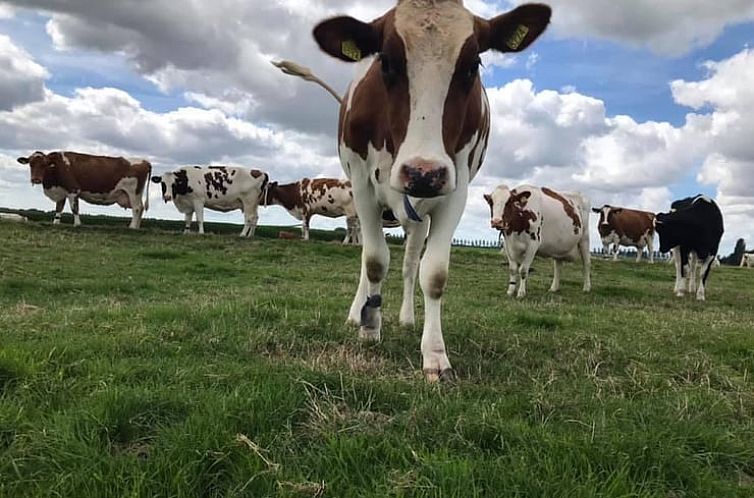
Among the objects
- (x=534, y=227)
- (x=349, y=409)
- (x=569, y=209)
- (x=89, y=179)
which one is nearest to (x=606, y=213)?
(x=569, y=209)

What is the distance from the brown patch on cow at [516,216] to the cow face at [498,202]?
11 centimetres

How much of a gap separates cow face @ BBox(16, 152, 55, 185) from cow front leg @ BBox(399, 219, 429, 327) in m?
23.0

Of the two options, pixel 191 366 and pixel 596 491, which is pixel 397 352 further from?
pixel 596 491

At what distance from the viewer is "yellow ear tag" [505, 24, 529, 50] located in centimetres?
503

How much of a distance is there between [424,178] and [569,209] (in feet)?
42.5

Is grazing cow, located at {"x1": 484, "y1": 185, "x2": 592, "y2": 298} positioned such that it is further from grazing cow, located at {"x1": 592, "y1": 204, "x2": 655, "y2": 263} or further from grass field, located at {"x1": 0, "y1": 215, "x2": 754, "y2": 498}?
grazing cow, located at {"x1": 592, "y1": 204, "x2": 655, "y2": 263}

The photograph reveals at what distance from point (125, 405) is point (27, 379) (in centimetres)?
A: 86

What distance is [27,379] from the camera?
3654 millimetres

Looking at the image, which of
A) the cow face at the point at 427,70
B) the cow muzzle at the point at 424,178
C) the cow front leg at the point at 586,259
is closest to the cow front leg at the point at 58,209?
the cow front leg at the point at 586,259

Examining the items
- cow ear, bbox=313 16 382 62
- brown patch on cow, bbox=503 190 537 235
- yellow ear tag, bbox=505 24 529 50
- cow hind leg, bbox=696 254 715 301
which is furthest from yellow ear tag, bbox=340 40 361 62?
cow hind leg, bbox=696 254 715 301

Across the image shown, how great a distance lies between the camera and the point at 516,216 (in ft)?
47.5

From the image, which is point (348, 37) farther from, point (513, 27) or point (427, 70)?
point (513, 27)

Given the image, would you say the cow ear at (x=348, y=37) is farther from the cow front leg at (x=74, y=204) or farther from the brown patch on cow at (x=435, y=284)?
the cow front leg at (x=74, y=204)

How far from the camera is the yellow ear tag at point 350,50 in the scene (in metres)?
5.01
